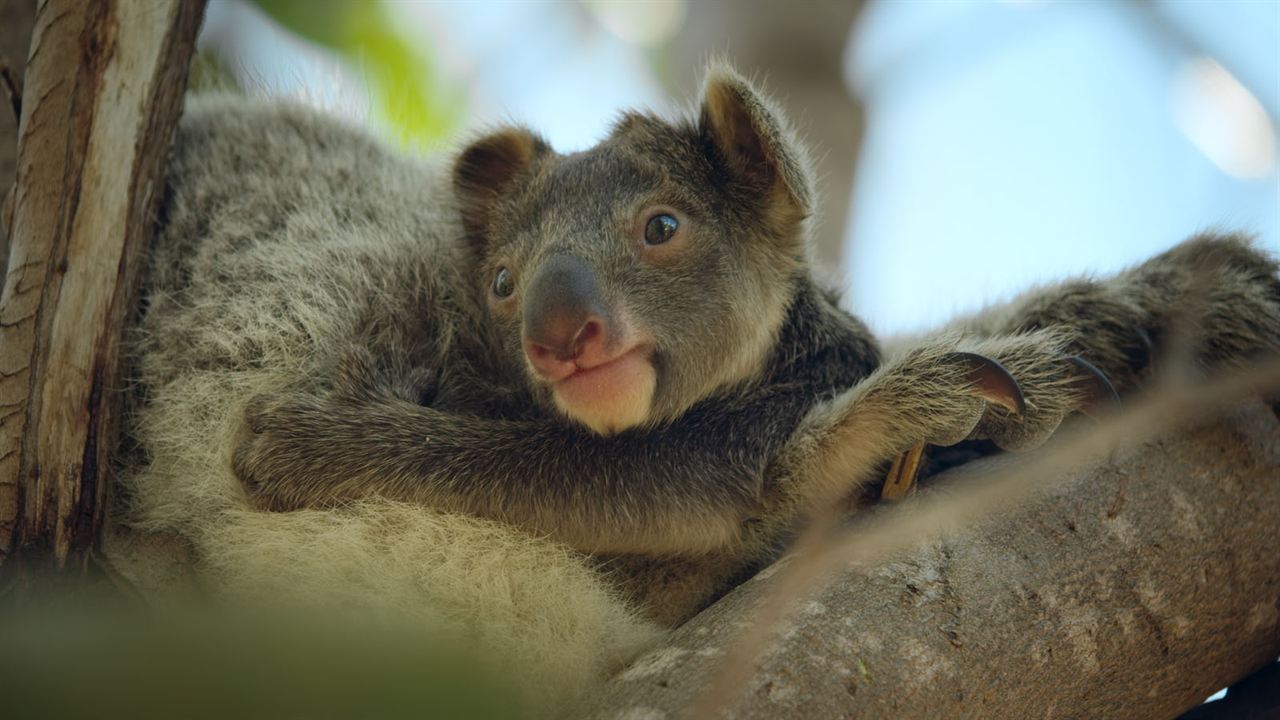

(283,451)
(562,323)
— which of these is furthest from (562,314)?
(283,451)

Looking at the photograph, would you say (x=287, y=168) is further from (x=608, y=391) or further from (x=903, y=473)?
(x=903, y=473)

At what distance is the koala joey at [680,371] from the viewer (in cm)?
260

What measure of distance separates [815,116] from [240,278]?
2933 mm

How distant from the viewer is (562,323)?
100 inches

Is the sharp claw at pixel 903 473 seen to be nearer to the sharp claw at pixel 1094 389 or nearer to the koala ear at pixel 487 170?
the sharp claw at pixel 1094 389

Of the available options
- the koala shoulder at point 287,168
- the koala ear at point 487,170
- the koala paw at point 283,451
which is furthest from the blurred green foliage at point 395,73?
the koala paw at point 283,451

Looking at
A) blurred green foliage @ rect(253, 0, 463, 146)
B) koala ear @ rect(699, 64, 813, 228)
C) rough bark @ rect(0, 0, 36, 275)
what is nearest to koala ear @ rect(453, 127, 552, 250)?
koala ear @ rect(699, 64, 813, 228)

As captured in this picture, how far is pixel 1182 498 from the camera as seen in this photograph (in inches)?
94.0

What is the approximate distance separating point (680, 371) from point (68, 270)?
1.46 meters

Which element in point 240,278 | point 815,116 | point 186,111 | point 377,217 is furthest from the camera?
point 815,116

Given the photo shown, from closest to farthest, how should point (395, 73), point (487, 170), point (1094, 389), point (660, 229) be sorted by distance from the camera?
point (1094, 389) < point (660, 229) < point (487, 170) < point (395, 73)

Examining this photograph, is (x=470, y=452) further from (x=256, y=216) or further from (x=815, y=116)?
(x=815, y=116)

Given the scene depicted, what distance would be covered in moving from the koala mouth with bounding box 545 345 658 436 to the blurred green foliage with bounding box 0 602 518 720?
76cm

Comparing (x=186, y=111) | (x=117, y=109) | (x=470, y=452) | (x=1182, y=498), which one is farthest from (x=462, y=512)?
(x=186, y=111)
